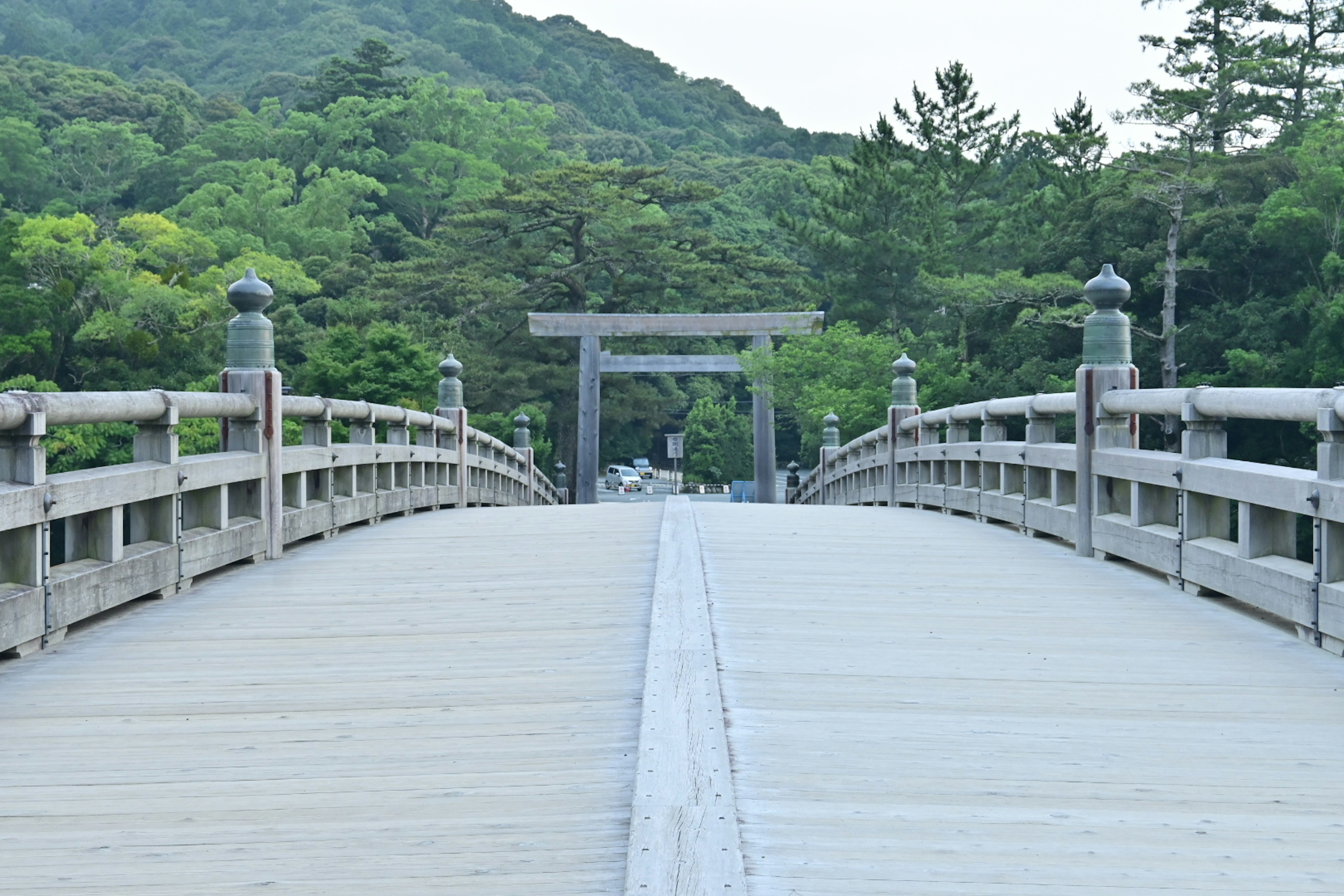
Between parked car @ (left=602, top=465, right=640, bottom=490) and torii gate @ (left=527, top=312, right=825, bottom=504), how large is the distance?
24637mm

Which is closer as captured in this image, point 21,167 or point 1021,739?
point 1021,739

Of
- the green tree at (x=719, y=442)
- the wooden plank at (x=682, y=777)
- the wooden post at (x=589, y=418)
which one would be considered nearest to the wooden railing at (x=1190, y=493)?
the wooden plank at (x=682, y=777)

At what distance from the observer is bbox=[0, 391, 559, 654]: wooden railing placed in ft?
14.2

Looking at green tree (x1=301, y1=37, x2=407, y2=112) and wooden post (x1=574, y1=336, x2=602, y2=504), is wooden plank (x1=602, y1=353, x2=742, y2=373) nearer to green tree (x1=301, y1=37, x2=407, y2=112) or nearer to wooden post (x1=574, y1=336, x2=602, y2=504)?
wooden post (x1=574, y1=336, x2=602, y2=504)

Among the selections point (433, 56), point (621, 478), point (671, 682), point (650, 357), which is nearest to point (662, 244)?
point (650, 357)

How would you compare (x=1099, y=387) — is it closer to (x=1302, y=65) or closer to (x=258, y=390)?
(x=258, y=390)

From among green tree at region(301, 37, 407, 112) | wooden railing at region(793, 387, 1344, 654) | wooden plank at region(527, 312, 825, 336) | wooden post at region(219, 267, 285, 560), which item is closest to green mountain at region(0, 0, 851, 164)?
green tree at region(301, 37, 407, 112)

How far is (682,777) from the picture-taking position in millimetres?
2814

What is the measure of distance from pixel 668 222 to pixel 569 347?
483 centimetres

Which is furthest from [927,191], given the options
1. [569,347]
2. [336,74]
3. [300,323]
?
[336,74]

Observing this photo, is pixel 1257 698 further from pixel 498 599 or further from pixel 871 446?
pixel 871 446

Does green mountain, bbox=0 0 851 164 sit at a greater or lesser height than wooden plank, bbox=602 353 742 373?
greater

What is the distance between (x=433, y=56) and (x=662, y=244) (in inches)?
2772

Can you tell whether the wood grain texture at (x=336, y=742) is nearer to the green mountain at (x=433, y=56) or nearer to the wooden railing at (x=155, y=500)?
the wooden railing at (x=155, y=500)
